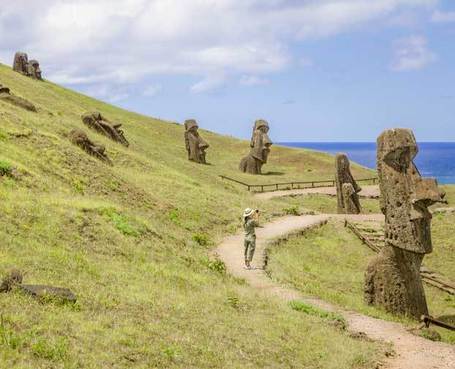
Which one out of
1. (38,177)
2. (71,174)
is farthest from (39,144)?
(38,177)

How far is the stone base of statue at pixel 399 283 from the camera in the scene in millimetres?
20391

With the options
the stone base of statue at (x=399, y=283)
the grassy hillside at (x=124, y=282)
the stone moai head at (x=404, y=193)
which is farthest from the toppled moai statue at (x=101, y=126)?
the stone base of statue at (x=399, y=283)

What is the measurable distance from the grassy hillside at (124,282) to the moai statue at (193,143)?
28.4 metres

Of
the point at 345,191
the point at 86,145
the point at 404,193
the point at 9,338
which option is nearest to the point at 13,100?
the point at 86,145

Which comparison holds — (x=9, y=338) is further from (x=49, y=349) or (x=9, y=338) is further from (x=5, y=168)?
(x=5, y=168)

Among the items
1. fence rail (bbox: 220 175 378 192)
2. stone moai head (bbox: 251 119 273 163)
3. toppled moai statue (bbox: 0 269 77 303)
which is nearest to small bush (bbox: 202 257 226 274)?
toppled moai statue (bbox: 0 269 77 303)

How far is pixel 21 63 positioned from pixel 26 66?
1.14 meters

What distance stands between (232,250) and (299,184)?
102 ft

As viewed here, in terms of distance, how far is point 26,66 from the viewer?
3415 inches

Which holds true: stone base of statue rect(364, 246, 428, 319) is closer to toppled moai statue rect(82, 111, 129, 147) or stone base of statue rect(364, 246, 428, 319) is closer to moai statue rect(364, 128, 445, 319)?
moai statue rect(364, 128, 445, 319)

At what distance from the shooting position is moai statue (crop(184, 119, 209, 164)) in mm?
65125

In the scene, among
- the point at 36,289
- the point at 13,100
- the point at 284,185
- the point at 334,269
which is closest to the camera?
the point at 36,289

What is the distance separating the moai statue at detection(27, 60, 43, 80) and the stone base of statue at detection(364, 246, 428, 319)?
249ft

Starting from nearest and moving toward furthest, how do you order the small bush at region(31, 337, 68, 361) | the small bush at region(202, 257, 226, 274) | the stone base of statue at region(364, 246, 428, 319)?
the small bush at region(31, 337, 68, 361) → the stone base of statue at region(364, 246, 428, 319) → the small bush at region(202, 257, 226, 274)
